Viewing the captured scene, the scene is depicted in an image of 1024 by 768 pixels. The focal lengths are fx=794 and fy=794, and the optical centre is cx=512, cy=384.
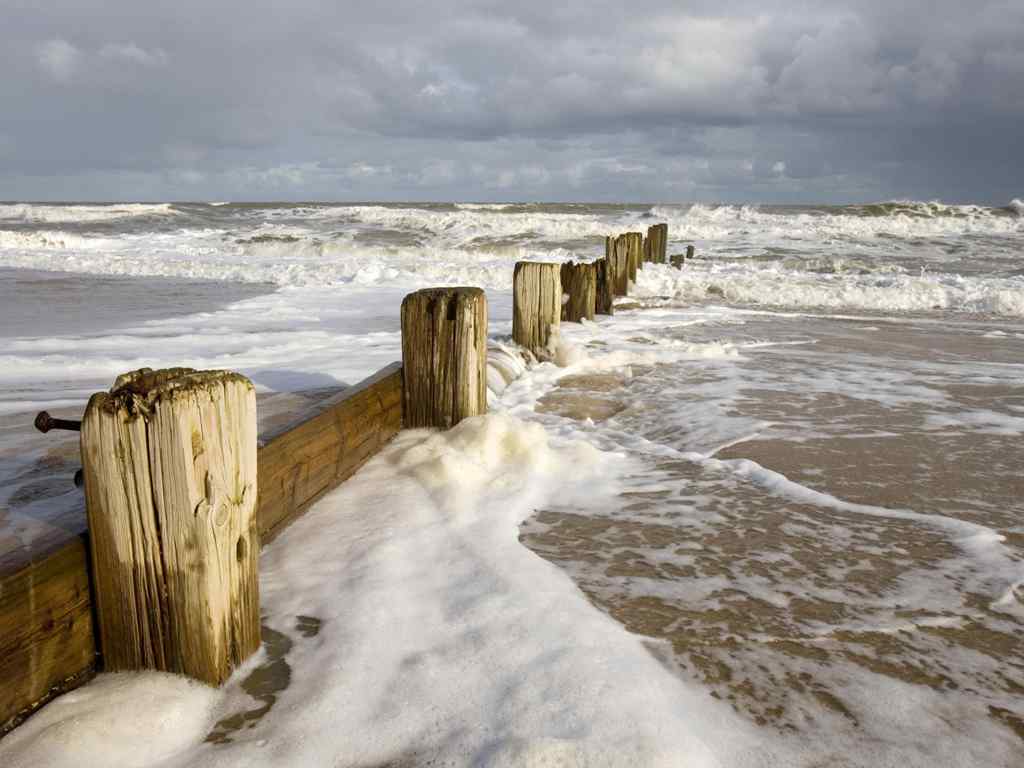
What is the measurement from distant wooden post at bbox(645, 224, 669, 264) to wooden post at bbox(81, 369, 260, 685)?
14296 mm

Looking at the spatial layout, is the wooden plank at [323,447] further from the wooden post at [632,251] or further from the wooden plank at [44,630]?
the wooden post at [632,251]

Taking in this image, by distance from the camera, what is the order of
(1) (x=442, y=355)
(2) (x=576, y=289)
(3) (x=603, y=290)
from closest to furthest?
(1) (x=442, y=355) → (2) (x=576, y=289) → (3) (x=603, y=290)

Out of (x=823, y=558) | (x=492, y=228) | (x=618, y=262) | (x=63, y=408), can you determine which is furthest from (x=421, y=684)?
(x=492, y=228)

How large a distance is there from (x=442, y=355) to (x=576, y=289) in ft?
15.7

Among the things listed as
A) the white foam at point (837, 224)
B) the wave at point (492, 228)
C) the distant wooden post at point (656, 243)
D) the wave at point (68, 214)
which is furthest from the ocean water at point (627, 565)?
the wave at point (68, 214)

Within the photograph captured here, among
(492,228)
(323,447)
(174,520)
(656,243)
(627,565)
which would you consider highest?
(492,228)

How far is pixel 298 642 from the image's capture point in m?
2.12

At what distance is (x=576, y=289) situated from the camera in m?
8.43

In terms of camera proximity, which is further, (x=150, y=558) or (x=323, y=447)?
(x=323, y=447)

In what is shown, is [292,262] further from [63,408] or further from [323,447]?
[323,447]

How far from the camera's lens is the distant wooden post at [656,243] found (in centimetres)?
1568

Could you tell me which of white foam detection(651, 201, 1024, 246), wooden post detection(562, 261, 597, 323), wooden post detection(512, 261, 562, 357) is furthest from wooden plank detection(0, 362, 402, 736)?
white foam detection(651, 201, 1024, 246)

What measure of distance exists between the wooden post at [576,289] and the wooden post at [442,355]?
4524 millimetres

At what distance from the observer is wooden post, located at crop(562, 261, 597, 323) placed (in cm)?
834
